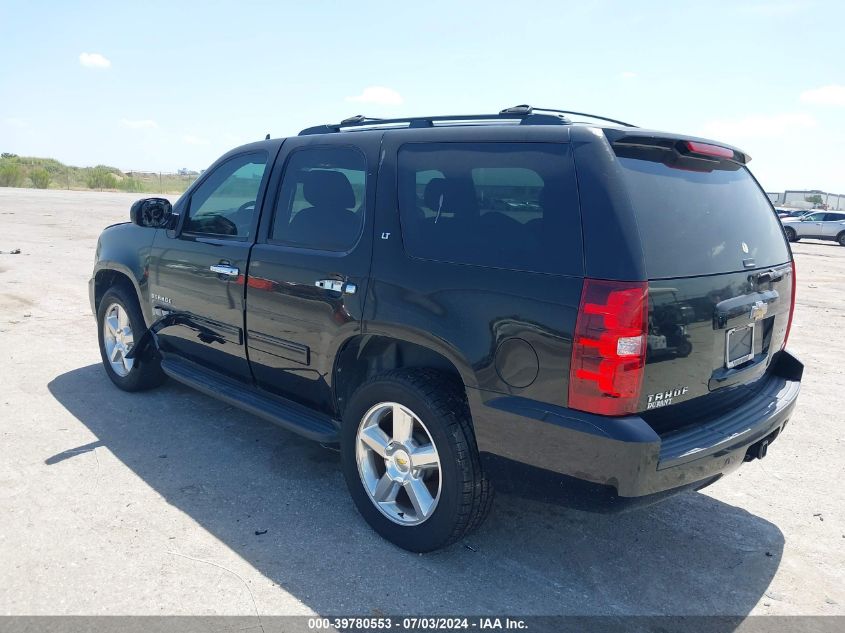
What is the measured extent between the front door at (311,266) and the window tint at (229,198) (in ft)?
0.78

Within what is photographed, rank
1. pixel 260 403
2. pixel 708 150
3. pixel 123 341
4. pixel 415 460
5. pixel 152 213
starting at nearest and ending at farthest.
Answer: pixel 708 150 < pixel 415 460 < pixel 260 403 < pixel 152 213 < pixel 123 341

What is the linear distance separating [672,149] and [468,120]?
0.99 metres

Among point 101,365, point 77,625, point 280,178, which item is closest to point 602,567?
point 77,625

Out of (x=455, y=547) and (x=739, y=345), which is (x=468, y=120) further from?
(x=455, y=547)

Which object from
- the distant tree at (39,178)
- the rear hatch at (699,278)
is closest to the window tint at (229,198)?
the rear hatch at (699,278)

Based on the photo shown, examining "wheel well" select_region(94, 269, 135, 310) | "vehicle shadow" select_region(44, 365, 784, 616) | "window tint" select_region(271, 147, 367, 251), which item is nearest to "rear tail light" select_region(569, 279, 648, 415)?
"vehicle shadow" select_region(44, 365, 784, 616)

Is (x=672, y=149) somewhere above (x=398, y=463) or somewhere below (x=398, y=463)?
above

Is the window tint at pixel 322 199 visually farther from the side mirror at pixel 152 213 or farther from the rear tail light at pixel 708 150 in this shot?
the rear tail light at pixel 708 150

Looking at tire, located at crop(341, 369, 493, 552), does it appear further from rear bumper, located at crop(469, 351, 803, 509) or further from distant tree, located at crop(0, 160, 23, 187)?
distant tree, located at crop(0, 160, 23, 187)

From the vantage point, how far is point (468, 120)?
3307 millimetres

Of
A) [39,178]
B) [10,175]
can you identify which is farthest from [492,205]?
[39,178]

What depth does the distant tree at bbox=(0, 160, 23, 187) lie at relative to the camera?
1780 inches

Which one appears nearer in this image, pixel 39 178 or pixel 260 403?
pixel 260 403

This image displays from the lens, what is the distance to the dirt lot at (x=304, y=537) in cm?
287
